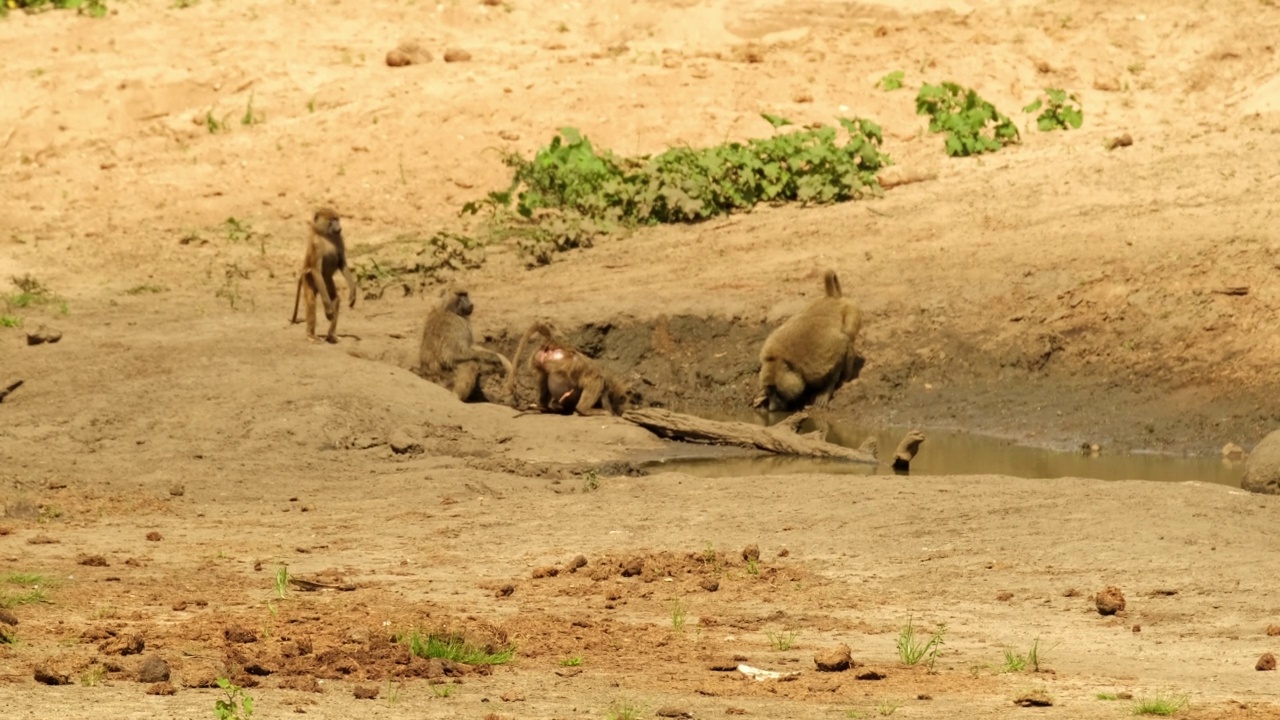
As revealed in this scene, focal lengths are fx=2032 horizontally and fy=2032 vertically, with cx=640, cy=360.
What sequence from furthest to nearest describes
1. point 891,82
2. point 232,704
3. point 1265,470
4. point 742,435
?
1. point 891,82
2. point 742,435
3. point 1265,470
4. point 232,704

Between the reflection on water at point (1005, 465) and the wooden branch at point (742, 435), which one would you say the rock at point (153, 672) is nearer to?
the reflection on water at point (1005, 465)

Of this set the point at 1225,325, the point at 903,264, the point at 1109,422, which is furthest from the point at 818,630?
the point at 903,264

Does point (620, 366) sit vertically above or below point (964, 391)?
below

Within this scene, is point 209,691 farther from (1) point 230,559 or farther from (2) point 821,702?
(1) point 230,559

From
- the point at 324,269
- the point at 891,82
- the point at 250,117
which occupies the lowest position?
the point at 324,269

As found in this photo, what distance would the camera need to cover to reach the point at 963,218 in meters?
17.1

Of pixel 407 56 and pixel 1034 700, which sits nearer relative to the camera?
pixel 1034 700

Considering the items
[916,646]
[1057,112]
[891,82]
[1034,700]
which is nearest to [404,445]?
[916,646]

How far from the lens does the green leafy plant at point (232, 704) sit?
239 inches

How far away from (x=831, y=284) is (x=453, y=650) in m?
8.46

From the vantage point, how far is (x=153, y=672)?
21.8ft

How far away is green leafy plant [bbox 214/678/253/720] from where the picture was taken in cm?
607

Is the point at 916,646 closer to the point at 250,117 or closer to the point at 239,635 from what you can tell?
the point at 239,635

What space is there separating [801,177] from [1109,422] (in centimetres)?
509
